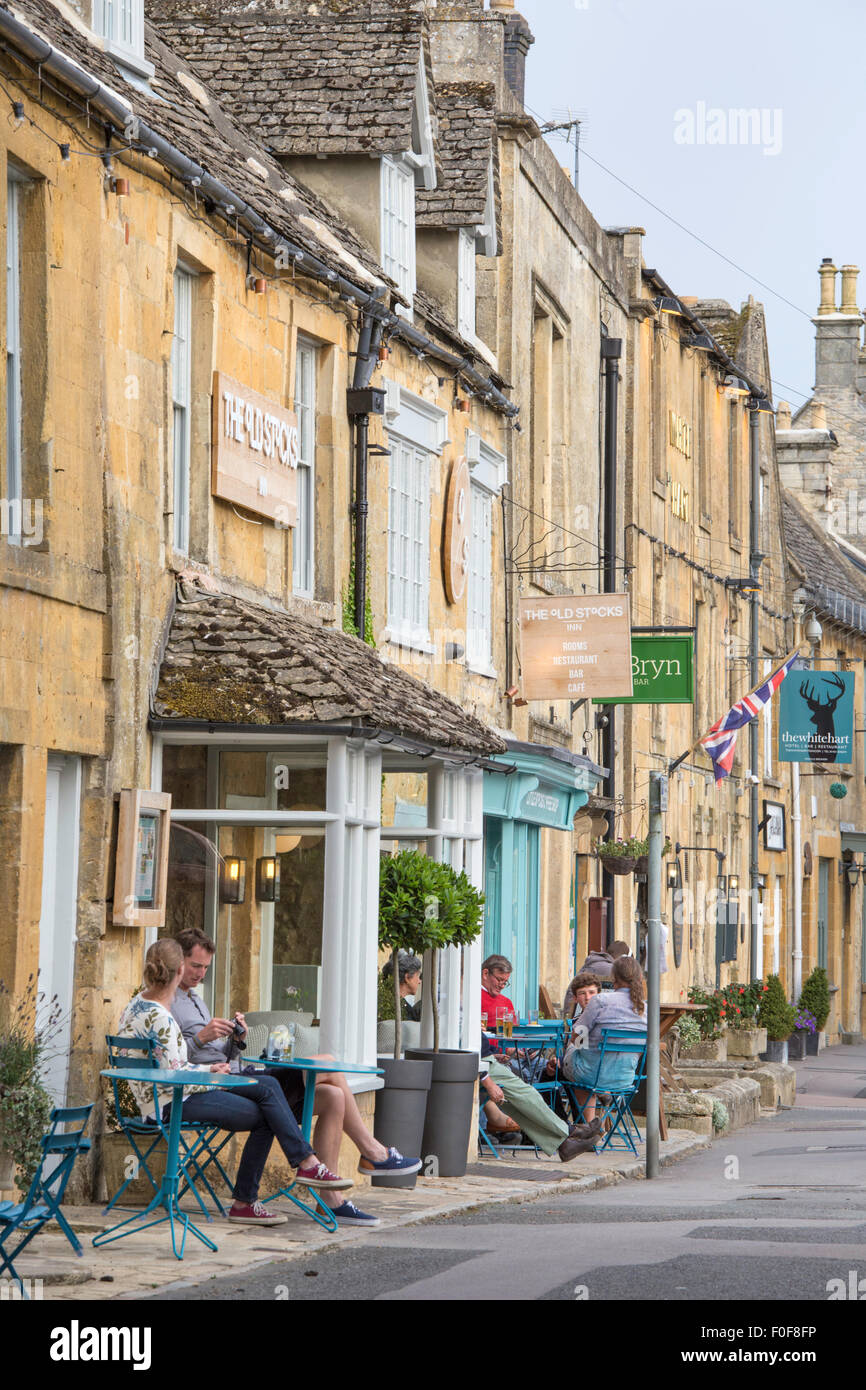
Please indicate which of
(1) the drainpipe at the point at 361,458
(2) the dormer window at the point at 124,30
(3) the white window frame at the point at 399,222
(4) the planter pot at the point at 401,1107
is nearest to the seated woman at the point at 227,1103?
(4) the planter pot at the point at 401,1107

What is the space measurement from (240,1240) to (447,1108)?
3.67m

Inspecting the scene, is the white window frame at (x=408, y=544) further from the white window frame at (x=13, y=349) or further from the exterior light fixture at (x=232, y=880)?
the white window frame at (x=13, y=349)

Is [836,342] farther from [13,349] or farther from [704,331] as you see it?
[13,349]

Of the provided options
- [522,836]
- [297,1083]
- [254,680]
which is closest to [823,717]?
[522,836]

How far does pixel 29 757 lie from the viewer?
1112 centimetres

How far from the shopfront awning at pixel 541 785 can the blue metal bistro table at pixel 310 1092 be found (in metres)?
7.95

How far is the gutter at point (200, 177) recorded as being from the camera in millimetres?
10961

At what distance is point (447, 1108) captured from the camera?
14.0 m

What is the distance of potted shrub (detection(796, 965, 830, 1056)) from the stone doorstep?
67.0ft

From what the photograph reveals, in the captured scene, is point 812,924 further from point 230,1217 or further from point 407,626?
point 230,1217
